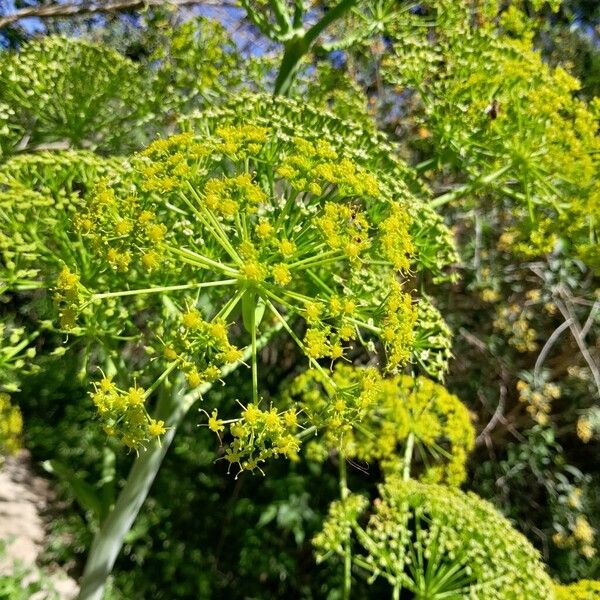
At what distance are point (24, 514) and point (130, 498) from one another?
3.35 metres

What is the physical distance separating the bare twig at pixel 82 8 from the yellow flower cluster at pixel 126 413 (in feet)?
9.98

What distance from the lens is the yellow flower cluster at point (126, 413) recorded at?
4.83 ft

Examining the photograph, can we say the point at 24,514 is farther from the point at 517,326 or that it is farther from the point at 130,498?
the point at 517,326

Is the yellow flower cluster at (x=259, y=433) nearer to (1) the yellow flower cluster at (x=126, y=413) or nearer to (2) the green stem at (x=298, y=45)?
(1) the yellow flower cluster at (x=126, y=413)

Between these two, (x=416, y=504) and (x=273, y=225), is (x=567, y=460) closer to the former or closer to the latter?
(x=416, y=504)

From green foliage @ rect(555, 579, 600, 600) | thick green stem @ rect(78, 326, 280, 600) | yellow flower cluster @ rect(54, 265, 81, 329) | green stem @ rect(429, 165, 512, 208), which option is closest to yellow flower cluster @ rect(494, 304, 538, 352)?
green foliage @ rect(555, 579, 600, 600)

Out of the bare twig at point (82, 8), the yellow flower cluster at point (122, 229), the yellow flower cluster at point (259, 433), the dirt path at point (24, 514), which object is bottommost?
the dirt path at point (24, 514)

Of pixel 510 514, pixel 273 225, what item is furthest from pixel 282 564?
pixel 273 225

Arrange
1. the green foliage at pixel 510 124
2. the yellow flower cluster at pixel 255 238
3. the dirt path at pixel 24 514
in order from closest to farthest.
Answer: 1. the yellow flower cluster at pixel 255 238
2. the green foliage at pixel 510 124
3. the dirt path at pixel 24 514

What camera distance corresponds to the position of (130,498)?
218 centimetres

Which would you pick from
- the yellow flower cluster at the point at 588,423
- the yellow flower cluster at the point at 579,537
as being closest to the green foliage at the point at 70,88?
the yellow flower cluster at the point at 588,423

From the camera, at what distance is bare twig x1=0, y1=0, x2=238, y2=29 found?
13.2 ft

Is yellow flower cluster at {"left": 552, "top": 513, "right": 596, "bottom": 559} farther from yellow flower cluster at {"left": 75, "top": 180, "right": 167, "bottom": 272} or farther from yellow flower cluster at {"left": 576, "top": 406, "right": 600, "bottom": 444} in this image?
yellow flower cluster at {"left": 75, "top": 180, "right": 167, "bottom": 272}

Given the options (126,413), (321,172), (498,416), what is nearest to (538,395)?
(498,416)
